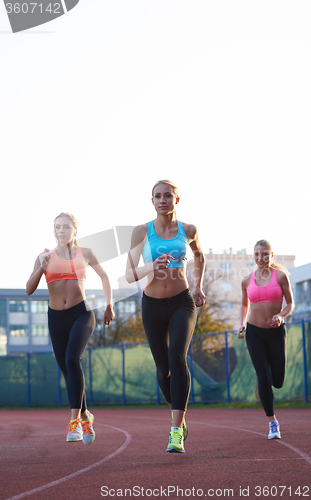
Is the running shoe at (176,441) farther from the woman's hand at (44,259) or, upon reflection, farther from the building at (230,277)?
the building at (230,277)

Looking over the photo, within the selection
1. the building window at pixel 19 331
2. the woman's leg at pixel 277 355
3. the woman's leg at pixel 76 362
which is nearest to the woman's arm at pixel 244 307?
the woman's leg at pixel 277 355

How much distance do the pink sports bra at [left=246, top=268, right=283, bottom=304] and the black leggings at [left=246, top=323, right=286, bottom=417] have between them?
1.13 ft

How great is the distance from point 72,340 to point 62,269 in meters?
0.73

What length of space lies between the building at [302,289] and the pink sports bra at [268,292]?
71057 mm

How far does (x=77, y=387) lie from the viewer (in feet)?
23.9

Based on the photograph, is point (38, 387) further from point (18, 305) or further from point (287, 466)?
point (18, 305)

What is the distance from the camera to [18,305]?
75.3 meters

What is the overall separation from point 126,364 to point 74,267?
769 inches

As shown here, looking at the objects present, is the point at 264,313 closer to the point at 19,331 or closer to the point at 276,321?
the point at 276,321

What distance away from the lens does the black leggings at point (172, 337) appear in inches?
252

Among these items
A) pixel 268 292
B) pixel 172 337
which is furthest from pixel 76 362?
pixel 268 292

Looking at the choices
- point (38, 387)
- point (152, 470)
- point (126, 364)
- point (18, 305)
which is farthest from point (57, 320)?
point (18, 305)

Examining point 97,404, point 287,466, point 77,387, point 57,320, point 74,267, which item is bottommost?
point 97,404

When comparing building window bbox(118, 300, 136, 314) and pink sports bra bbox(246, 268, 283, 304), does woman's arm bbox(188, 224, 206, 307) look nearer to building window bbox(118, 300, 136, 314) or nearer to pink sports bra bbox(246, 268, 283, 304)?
pink sports bra bbox(246, 268, 283, 304)
